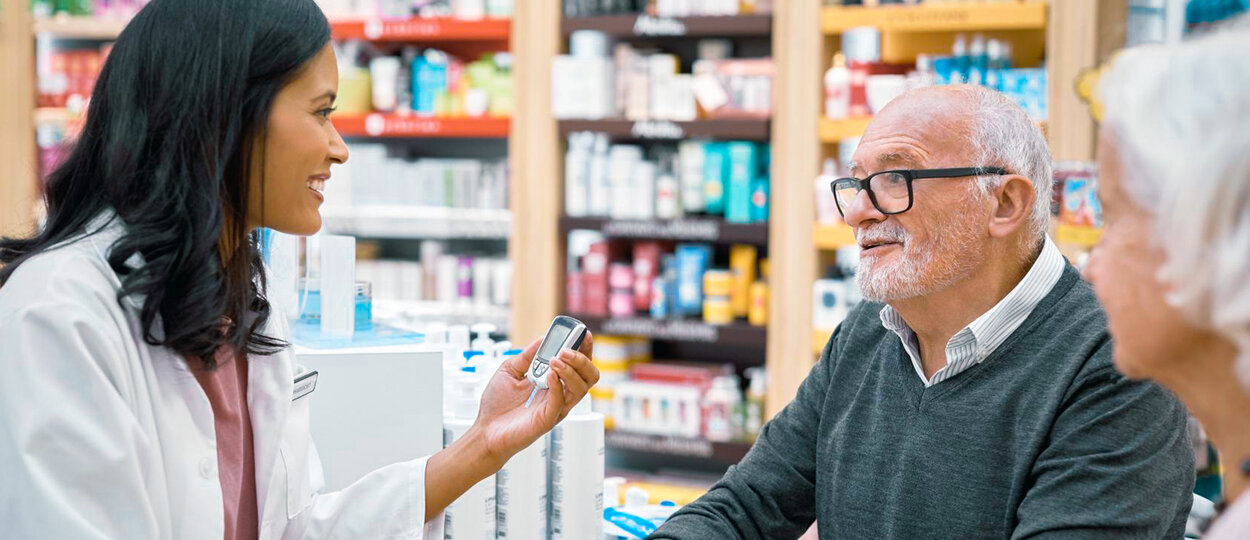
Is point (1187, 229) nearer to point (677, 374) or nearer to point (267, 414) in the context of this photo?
point (267, 414)

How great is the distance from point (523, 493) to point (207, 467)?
2.06 feet

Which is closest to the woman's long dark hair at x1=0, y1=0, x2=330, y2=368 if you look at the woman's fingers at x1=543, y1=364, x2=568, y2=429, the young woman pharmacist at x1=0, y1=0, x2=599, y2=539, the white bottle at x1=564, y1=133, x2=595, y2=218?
the young woman pharmacist at x1=0, y1=0, x2=599, y2=539

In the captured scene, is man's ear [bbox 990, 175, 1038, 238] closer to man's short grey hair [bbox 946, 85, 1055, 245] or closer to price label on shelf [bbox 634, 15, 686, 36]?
man's short grey hair [bbox 946, 85, 1055, 245]

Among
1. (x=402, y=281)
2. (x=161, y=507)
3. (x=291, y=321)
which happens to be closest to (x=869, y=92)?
(x=402, y=281)

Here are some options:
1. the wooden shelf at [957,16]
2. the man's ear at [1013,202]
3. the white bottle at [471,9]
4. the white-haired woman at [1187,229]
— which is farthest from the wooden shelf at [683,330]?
→ the white-haired woman at [1187,229]

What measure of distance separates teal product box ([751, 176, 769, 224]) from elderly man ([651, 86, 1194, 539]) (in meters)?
2.27

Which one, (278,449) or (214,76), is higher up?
(214,76)

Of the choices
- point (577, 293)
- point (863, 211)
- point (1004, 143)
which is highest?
point (1004, 143)

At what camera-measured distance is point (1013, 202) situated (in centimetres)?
186

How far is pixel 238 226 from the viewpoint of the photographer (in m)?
1.51

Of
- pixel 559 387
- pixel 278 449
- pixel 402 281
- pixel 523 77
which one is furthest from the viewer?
pixel 402 281

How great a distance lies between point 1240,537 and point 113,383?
1.16 meters

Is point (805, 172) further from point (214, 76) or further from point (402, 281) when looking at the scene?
point (214, 76)

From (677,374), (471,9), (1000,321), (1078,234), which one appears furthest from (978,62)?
(1000,321)
